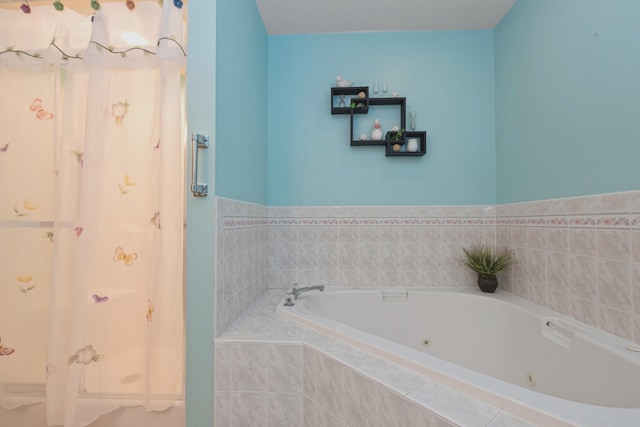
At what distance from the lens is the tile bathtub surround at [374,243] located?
1.89 metres

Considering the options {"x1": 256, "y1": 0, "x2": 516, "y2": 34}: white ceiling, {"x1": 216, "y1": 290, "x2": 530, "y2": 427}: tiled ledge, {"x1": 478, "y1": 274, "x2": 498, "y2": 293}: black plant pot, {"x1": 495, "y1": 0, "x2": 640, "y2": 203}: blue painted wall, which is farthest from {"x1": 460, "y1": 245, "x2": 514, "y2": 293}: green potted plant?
{"x1": 256, "y1": 0, "x2": 516, "y2": 34}: white ceiling

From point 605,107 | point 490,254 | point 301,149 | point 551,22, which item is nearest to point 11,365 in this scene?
point 301,149

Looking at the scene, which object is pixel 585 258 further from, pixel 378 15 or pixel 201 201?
pixel 378 15

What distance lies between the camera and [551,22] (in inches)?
54.2

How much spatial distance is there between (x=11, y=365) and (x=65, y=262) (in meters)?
0.53

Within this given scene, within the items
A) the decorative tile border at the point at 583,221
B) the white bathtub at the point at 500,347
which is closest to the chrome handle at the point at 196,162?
the white bathtub at the point at 500,347

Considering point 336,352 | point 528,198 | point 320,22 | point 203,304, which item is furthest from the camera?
point 320,22

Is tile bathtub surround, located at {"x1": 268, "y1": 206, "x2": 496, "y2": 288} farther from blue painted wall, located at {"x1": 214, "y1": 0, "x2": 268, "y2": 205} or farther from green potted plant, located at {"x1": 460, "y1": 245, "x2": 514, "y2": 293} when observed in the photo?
blue painted wall, located at {"x1": 214, "y1": 0, "x2": 268, "y2": 205}

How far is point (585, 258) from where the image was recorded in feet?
3.86

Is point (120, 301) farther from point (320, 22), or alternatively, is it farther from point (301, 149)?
point (320, 22)

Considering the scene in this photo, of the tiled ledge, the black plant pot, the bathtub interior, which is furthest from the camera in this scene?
the black plant pot

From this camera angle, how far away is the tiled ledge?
2.26 feet

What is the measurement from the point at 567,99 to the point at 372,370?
1.51m

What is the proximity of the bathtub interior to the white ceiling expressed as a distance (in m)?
1.81
